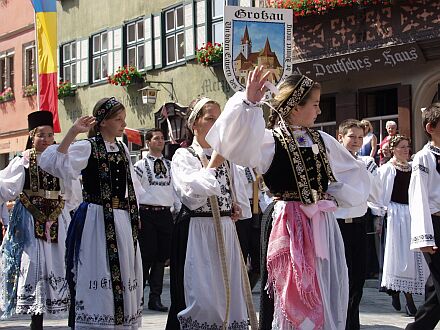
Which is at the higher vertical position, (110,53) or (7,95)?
(110,53)

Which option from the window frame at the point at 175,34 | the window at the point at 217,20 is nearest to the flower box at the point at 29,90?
the window frame at the point at 175,34

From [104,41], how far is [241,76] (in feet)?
52.4

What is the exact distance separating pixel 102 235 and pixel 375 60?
10.9m

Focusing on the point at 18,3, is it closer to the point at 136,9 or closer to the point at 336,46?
the point at 136,9

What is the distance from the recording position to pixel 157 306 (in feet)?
33.8

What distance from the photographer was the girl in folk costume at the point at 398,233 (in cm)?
997

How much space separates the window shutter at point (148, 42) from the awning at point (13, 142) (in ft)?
25.0

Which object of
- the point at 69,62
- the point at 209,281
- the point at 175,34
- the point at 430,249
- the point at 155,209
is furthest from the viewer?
the point at 69,62

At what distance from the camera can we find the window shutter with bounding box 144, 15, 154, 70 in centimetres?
2358

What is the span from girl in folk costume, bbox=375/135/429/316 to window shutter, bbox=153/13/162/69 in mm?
13475

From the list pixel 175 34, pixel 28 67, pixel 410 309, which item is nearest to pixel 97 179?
pixel 410 309

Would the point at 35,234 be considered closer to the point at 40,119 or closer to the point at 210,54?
the point at 40,119

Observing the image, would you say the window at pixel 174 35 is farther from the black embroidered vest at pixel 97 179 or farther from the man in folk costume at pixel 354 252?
the black embroidered vest at pixel 97 179

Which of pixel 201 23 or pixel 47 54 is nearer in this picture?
pixel 47 54
